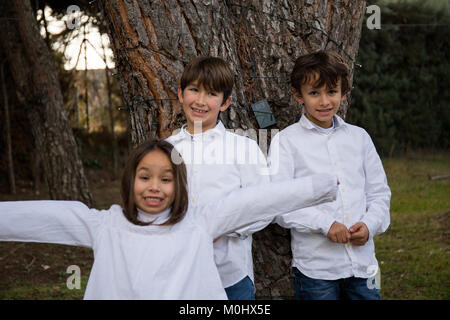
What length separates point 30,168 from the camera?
9.09 meters

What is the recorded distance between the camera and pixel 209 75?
87.0 inches

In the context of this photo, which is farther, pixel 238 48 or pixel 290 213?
pixel 238 48

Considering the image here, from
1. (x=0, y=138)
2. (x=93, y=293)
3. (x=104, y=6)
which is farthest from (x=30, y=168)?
(x=93, y=293)

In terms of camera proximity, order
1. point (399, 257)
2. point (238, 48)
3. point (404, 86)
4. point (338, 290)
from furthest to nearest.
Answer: point (404, 86) < point (399, 257) < point (238, 48) < point (338, 290)

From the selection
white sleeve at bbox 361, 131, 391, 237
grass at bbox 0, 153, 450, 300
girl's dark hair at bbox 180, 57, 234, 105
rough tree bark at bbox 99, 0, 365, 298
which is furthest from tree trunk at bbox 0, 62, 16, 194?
white sleeve at bbox 361, 131, 391, 237

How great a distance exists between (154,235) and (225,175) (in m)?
0.43

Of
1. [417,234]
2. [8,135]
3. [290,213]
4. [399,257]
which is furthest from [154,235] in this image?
[8,135]

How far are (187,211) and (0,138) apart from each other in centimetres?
754

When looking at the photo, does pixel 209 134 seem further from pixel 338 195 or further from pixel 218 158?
pixel 338 195

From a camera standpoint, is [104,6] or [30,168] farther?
[30,168]

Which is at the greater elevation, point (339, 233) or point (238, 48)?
point (238, 48)

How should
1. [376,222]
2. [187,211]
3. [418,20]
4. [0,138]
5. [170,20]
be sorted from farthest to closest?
[418,20]
[0,138]
[170,20]
[376,222]
[187,211]

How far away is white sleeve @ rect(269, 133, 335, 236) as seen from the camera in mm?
2225
